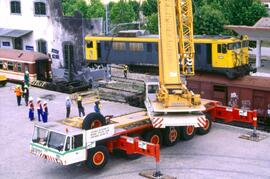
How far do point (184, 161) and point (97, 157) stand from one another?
154 inches

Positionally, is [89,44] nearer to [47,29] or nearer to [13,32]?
[47,29]

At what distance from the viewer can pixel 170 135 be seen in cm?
2092

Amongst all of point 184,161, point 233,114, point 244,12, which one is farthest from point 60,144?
point 244,12

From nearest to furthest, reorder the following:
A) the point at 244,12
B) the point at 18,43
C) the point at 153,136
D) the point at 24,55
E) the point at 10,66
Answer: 1. the point at 153,136
2. the point at 24,55
3. the point at 10,66
4. the point at 18,43
5. the point at 244,12

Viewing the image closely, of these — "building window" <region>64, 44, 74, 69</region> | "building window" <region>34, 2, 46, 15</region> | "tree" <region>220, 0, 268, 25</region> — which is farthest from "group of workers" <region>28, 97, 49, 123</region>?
"tree" <region>220, 0, 268, 25</region>

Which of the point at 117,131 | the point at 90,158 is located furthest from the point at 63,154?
the point at 117,131

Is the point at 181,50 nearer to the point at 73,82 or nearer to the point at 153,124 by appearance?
the point at 153,124

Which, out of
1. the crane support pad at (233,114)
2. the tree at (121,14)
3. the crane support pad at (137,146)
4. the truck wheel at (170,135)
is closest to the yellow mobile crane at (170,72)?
the truck wheel at (170,135)

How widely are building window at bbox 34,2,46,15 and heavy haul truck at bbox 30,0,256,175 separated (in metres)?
18.9

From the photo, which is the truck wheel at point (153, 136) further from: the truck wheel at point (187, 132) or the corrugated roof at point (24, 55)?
the corrugated roof at point (24, 55)

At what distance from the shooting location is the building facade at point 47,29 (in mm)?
39188

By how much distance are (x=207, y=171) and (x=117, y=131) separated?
402 centimetres

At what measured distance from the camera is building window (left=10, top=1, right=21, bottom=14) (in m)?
42.0

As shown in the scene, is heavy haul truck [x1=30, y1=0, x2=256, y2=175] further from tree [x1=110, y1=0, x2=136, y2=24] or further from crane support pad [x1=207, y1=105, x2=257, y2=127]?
tree [x1=110, y1=0, x2=136, y2=24]
